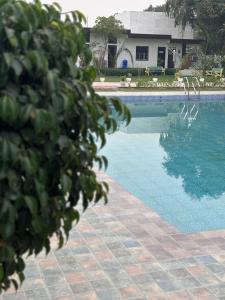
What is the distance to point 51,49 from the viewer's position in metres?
1.77

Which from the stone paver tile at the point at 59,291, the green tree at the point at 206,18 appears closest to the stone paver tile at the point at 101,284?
the stone paver tile at the point at 59,291

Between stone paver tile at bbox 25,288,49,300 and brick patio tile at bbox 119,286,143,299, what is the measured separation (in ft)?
2.02

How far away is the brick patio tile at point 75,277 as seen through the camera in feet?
12.3

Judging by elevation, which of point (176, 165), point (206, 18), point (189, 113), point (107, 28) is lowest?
point (176, 165)

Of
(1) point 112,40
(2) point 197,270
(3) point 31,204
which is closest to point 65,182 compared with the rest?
(3) point 31,204

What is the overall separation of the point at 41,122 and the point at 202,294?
8.49 ft

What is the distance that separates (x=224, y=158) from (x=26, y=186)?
828cm

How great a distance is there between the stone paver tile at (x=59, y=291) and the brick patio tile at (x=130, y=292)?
1.42ft

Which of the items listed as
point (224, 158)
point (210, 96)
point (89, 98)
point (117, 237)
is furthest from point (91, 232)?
point (210, 96)

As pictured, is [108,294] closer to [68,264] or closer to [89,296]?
[89,296]

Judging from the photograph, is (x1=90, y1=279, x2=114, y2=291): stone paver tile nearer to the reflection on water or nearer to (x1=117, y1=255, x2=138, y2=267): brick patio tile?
(x1=117, y1=255, x2=138, y2=267): brick patio tile

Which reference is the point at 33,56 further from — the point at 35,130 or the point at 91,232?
the point at 91,232

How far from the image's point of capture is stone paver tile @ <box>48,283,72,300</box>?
11.5ft

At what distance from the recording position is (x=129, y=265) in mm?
4086
